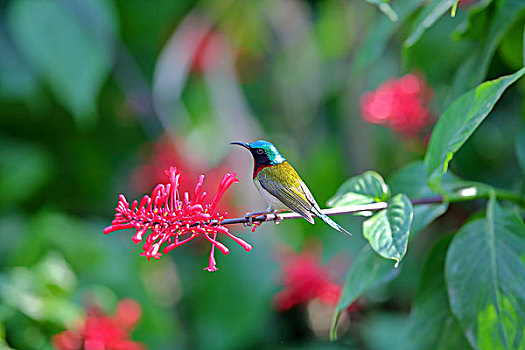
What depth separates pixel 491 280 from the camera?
1.89 feet

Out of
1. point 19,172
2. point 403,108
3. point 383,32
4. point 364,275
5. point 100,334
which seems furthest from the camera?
point 19,172

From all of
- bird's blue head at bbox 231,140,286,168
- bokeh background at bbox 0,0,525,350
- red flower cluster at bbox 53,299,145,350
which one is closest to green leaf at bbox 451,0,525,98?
bokeh background at bbox 0,0,525,350

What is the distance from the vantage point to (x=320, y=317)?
1321 mm

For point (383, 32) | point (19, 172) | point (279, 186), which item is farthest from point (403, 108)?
point (19, 172)

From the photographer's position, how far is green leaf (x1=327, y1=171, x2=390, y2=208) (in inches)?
22.9

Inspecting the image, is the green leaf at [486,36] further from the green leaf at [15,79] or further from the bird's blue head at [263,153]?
the green leaf at [15,79]

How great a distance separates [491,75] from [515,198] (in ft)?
0.67

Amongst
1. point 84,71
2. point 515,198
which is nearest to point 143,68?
point 84,71

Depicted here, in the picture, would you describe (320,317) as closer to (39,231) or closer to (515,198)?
(39,231)

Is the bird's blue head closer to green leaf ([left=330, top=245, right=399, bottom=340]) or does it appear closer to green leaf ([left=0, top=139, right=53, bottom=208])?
green leaf ([left=330, top=245, right=399, bottom=340])

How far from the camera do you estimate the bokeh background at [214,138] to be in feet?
3.65

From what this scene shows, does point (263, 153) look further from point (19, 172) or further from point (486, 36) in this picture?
point (19, 172)

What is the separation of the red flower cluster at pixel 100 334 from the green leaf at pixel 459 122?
Answer: 1.97 feet

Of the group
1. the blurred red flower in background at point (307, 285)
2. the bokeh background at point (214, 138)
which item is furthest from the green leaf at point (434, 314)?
the blurred red flower in background at point (307, 285)
